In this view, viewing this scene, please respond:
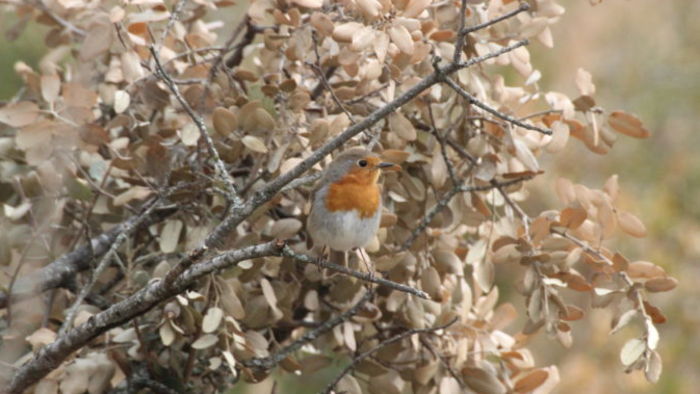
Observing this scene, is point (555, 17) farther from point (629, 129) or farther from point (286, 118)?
point (286, 118)

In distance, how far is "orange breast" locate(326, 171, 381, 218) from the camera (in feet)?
8.61

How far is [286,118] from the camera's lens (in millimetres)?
2592

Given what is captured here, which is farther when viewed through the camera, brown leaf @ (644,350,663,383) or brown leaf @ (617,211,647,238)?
brown leaf @ (617,211,647,238)

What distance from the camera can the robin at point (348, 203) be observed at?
2.55 meters

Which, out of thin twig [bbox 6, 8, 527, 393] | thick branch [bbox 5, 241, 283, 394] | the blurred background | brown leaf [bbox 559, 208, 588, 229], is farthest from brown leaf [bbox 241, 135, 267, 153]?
the blurred background

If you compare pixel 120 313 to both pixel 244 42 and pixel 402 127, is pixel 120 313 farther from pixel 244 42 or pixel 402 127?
pixel 244 42

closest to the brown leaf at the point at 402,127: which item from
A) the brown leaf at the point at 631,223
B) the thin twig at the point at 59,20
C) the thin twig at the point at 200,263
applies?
the thin twig at the point at 200,263

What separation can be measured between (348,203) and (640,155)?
149 inches

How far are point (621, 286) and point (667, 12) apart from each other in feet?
15.5

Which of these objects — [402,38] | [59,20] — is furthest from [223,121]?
[59,20]

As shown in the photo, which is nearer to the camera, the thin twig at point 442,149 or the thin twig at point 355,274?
the thin twig at point 355,274

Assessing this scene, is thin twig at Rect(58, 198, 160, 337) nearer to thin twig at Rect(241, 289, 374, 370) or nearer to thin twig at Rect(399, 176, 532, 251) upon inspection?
thin twig at Rect(241, 289, 374, 370)

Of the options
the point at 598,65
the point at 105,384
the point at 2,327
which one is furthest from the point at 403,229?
the point at 598,65

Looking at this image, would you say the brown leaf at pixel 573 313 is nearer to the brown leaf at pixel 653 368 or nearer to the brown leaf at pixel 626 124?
the brown leaf at pixel 653 368
